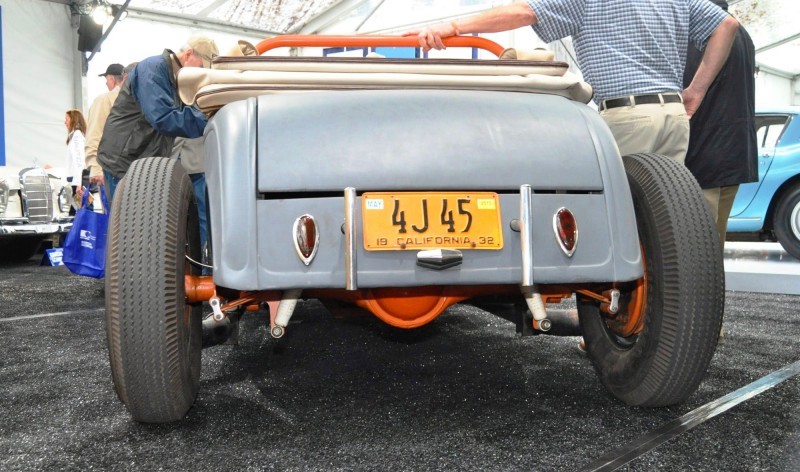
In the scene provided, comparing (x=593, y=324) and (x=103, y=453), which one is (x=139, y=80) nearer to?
(x=103, y=453)

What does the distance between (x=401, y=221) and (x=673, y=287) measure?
0.82m

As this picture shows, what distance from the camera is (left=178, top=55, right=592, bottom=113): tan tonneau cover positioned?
2248mm

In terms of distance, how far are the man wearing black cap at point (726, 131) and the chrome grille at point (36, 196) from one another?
6615 mm

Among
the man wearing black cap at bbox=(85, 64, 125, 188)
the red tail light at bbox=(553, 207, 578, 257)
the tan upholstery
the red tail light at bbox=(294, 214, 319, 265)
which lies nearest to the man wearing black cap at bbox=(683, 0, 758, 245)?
the tan upholstery

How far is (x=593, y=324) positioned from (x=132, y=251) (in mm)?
1625

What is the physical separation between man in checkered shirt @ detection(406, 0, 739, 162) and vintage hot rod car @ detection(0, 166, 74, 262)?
593 centimetres

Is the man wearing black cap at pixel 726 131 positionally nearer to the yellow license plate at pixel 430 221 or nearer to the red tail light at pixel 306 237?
the yellow license plate at pixel 430 221

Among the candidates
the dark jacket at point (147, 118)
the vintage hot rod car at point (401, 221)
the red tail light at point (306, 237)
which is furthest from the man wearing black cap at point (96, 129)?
the red tail light at point (306, 237)

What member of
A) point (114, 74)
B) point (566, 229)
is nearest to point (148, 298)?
point (566, 229)

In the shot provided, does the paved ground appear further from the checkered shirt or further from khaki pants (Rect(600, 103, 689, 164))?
the checkered shirt

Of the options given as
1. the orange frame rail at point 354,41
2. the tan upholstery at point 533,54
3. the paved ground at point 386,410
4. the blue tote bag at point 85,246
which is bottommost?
the paved ground at point 386,410

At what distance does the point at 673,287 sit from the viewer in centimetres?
201

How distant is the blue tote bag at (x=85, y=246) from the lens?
15.6 feet

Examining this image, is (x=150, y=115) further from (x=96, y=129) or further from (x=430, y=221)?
(x=430, y=221)
